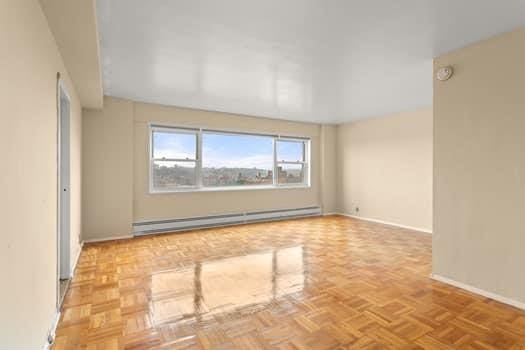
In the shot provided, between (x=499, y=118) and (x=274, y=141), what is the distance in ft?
14.2

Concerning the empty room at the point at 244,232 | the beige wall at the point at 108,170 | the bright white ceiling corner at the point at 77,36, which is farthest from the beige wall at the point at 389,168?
the bright white ceiling corner at the point at 77,36

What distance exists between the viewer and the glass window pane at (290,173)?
648cm

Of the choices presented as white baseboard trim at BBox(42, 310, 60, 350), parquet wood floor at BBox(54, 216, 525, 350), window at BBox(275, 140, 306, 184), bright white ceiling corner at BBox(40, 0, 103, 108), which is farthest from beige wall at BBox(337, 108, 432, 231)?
white baseboard trim at BBox(42, 310, 60, 350)

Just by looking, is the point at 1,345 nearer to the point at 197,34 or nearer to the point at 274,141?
the point at 197,34

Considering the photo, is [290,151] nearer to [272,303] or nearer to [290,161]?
[290,161]

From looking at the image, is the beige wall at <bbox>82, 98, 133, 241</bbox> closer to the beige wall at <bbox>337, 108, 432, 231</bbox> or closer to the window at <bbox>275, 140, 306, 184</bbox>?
the window at <bbox>275, 140, 306, 184</bbox>

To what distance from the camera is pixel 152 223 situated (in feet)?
16.0

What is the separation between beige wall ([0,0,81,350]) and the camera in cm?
113

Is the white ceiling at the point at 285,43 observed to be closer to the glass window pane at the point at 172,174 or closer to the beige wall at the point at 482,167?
the beige wall at the point at 482,167

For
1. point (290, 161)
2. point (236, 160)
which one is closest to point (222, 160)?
point (236, 160)

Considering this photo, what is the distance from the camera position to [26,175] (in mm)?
1416

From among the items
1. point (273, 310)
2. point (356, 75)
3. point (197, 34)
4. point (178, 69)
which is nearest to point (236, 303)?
point (273, 310)

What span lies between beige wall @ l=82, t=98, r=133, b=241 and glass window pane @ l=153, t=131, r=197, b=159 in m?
0.52

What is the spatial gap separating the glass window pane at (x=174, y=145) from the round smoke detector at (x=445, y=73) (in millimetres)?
4026
